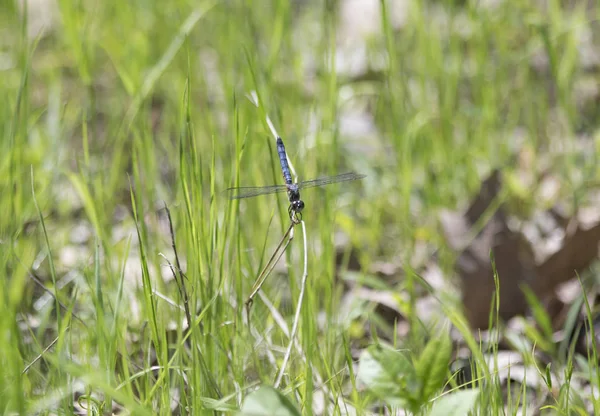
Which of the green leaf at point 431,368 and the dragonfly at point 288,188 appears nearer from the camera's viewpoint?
the green leaf at point 431,368

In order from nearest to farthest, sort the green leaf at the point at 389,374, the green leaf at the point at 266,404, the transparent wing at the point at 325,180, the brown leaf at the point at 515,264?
the green leaf at the point at 266,404
the green leaf at the point at 389,374
the transparent wing at the point at 325,180
the brown leaf at the point at 515,264

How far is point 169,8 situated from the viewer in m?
3.17

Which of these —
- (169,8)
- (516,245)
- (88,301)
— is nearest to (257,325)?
(88,301)

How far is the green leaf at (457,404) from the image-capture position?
41.5 inches

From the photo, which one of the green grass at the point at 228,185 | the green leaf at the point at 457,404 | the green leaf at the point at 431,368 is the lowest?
the green leaf at the point at 457,404

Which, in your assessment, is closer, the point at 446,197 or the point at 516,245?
the point at 516,245

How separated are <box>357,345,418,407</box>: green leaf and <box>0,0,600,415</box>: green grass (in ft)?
0.08

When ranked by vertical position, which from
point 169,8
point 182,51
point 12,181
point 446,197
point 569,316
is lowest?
point 569,316

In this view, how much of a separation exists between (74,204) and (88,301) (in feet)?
2.72

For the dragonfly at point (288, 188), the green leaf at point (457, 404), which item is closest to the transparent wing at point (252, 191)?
the dragonfly at point (288, 188)

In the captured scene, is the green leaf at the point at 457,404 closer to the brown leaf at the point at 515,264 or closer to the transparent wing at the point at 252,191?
the transparent wing at the point at 252,191

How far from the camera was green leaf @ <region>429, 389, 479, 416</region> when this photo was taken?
105 centimetres

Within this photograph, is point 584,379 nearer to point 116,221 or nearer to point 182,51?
point 116,221

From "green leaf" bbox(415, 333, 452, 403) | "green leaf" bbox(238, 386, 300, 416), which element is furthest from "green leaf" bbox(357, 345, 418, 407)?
"green leaf" bbox(238, 386, 300, 416)
